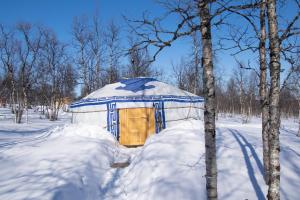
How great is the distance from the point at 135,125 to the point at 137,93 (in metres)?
1.35

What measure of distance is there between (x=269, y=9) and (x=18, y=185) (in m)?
5.39

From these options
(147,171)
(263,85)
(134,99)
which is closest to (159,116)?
(134,99)

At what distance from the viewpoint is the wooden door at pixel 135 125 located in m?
11.6

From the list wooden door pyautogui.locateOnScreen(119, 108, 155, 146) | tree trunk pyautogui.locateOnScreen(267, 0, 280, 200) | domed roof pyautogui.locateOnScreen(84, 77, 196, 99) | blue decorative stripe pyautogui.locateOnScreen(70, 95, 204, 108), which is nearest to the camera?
tree trunk pyautogui.locateOnScreen(267, 0, 280, 200)

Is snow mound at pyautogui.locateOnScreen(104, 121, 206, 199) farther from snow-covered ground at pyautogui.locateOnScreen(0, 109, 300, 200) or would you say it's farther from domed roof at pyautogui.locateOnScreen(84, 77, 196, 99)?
domed roof at pyautogui.locateOnScreen(84, 77, 196, 99)

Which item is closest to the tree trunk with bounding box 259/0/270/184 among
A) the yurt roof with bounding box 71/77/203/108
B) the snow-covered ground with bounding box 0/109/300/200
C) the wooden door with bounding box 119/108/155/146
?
the snow-covered ground with bounding box 0/109/300/200

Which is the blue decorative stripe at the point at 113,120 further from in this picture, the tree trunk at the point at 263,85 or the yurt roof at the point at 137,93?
the tree trunk at the point at 263,85

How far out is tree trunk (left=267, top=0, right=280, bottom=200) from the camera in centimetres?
377

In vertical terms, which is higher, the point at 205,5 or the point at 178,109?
the point at 205,5

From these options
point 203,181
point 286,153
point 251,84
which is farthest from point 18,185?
point 251,84

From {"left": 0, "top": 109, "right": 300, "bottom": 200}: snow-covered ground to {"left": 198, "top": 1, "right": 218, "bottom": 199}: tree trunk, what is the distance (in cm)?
171

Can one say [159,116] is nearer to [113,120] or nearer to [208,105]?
[113,120]

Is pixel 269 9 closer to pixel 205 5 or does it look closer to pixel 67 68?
pixel 205 5

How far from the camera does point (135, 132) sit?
1162cm
